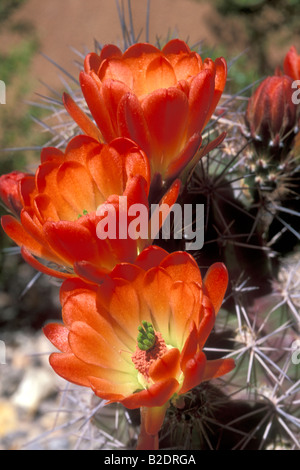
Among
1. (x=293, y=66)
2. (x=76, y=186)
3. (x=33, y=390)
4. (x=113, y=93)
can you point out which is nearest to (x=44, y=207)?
(x=76, y=186)

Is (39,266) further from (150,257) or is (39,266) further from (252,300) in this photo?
(252,300)

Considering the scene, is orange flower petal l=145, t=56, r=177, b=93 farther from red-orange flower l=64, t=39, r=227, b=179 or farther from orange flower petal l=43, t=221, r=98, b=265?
orange flower petal l=43, t=221, r=98, b=265

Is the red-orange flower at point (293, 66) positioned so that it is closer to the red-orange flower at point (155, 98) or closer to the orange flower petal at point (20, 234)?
the red-orange flower at point (155, 98)

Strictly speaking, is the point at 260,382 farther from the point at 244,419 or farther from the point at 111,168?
the point at 111,168

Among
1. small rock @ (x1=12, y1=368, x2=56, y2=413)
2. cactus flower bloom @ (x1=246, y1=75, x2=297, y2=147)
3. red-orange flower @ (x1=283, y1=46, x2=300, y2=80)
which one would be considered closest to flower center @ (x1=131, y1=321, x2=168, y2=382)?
cactus flower bloom @ (x1=246, y1=75, x2=297, y2=147)

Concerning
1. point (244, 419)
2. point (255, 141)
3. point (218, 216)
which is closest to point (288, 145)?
point (255, 141)
